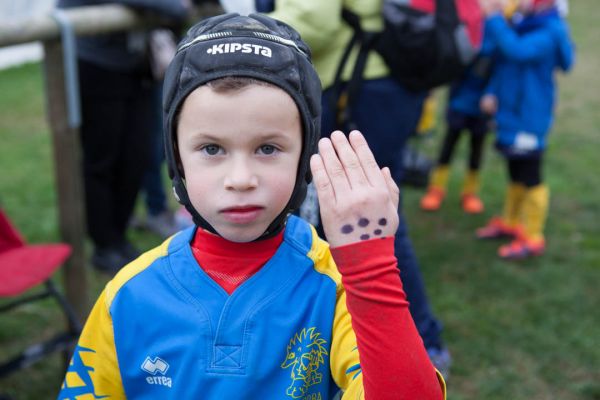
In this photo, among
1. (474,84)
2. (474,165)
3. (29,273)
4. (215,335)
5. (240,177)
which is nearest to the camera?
(240,177)

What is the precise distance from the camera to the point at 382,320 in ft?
4.13

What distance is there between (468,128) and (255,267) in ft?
12.7

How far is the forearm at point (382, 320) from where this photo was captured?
1257 millimetres

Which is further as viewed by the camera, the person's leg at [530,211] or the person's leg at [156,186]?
the person's leg at [156,186]

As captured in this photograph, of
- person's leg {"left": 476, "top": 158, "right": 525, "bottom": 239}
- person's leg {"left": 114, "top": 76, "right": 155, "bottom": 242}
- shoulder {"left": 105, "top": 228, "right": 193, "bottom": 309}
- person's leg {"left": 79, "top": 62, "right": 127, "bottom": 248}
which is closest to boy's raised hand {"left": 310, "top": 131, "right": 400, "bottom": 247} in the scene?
shoulder {"left": 105, "top": 228, "right": 193, "bottom": 309}

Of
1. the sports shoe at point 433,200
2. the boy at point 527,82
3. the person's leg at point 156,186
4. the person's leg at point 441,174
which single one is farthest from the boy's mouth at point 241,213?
the sports shoe at point 433,200

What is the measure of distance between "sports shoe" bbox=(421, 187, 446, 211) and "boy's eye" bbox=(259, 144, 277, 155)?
4197mm

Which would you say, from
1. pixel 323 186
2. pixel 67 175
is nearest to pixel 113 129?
pixel 67 175

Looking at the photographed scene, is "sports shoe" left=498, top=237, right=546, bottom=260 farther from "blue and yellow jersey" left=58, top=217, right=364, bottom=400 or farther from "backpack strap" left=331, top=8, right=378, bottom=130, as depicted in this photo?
"blue and yellow jersey" left=58, top=217, right=364, bottom=400

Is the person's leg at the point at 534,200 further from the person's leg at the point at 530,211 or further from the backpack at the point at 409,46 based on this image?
the backpack at the point at 409,46

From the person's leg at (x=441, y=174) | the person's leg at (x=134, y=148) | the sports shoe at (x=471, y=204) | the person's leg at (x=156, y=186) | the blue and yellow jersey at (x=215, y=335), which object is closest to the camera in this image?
the blue and yellow jersey at (x=215, y=335)

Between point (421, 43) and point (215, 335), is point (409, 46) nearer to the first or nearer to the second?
point (421, 43)

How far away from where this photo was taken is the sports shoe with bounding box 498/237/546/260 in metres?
4.75

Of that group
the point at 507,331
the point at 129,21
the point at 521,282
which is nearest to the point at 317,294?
the point at 129,21
